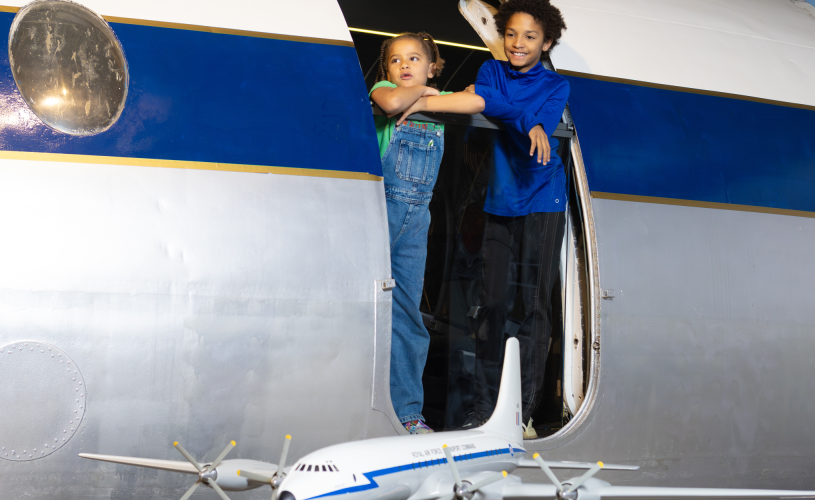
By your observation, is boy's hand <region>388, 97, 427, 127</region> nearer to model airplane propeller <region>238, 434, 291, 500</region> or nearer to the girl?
the girl

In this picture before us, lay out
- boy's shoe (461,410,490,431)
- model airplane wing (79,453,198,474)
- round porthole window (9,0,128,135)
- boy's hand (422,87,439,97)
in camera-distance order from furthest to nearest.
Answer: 1. boy's shoe (461,410,490,431)
2. boy's hand (422,87,439,97)
3. round porthole window (9,0,128,135)
4. model airplane wing (79,453,198,474)

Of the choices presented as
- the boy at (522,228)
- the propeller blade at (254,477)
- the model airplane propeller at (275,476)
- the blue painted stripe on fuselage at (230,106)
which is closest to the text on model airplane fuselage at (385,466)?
the model airplane propeller at (275,476)

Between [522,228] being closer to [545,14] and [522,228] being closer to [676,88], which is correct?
[545,14]

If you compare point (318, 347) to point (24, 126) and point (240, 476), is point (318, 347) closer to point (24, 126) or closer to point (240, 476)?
point (240, 476)

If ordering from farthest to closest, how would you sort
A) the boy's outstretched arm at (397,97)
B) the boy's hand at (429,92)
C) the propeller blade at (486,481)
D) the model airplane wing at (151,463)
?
the boy's hand at (429,92) < the boy's outstretched arm at (397,97) < the model airplane wing at (151,463) < the propeller blade at (486,481)

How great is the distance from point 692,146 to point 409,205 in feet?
6.98

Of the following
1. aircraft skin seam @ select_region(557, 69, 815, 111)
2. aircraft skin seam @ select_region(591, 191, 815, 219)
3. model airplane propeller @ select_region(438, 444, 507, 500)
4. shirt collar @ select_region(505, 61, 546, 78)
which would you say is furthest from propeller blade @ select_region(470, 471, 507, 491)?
aircraft skin seam @ select_region(557, 69, 815, 111)

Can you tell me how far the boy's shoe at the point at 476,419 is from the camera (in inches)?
173

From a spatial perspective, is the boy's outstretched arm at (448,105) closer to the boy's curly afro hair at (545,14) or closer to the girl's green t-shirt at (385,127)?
the girl's green t-shirt at (385,127)

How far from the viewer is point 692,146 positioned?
475 cm

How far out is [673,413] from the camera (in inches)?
172

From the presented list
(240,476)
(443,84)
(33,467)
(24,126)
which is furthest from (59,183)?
(443,84)

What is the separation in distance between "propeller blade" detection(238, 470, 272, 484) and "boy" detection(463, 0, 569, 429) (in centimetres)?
192

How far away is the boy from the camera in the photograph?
4527 millimetres
